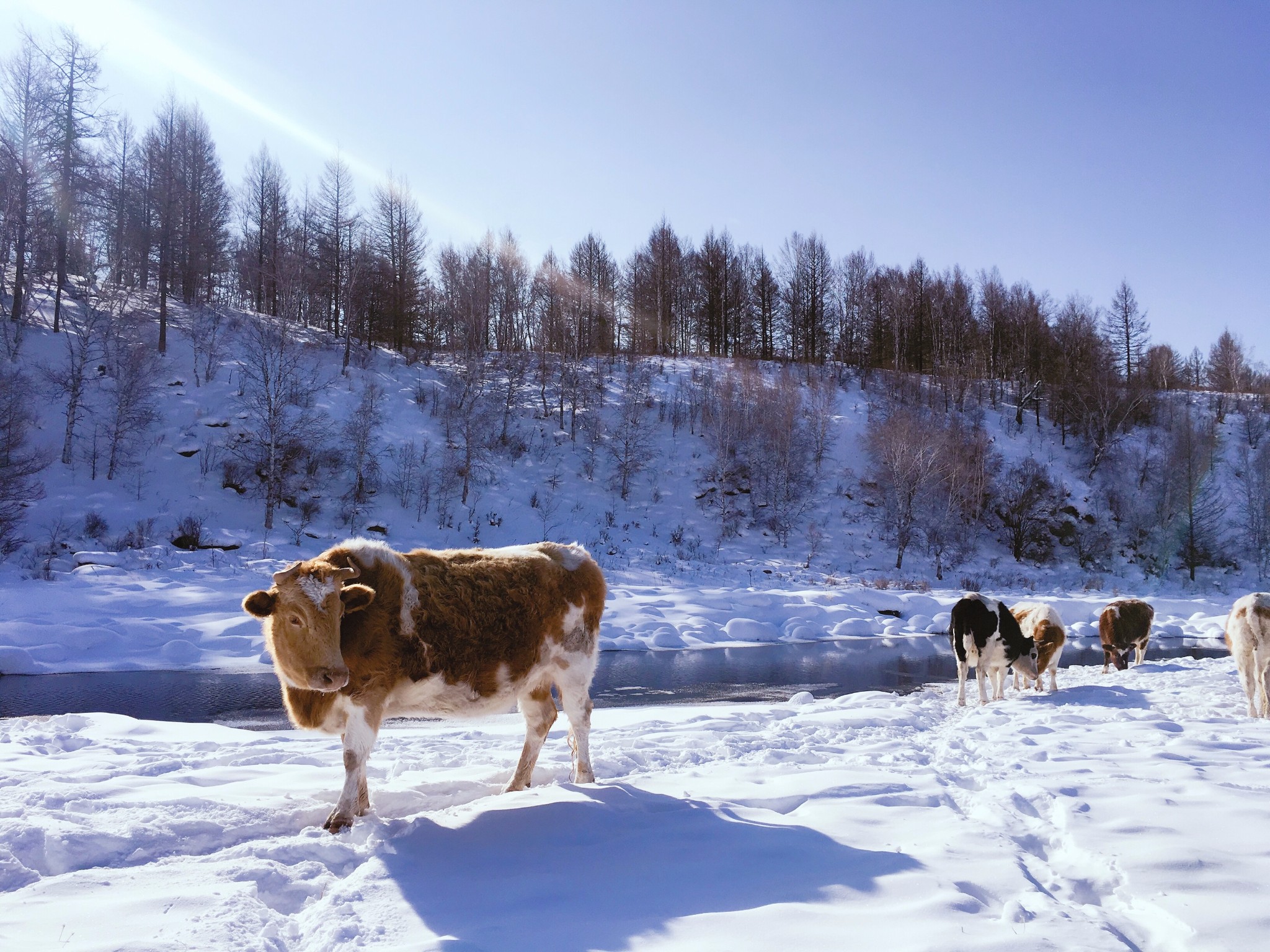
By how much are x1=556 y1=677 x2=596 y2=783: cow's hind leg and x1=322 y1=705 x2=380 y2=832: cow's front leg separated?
1.49 metres

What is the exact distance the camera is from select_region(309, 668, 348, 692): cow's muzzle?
13.5ft

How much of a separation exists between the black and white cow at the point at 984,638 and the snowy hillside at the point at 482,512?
7.91 meters

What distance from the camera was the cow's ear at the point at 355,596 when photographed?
4.32 metres

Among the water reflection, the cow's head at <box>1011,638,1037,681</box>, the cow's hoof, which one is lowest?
the water reflection

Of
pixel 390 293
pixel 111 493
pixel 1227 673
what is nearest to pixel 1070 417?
pixel 1227 673

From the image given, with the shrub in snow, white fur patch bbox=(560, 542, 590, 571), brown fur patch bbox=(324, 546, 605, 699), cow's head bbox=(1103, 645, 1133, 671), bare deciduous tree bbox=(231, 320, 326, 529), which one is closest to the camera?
brown fur patch bbox=(324, 546, 605, 699)

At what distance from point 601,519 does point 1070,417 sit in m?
35.2

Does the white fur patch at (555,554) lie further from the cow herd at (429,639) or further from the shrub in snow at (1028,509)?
the shrub in snow at (1028,509)

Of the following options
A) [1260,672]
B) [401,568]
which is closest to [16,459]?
[401,568]

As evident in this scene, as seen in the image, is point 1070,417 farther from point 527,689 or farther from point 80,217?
point 80,217

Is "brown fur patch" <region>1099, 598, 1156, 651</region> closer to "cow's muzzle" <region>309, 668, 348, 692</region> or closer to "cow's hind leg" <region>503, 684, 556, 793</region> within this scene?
"cow's hind leg" <region>503, 684, 556, 793</region>

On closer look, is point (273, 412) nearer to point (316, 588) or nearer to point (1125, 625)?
point (316, 588)

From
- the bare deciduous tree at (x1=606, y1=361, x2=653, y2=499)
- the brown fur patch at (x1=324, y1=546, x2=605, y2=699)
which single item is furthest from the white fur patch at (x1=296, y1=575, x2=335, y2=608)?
the bare deciduous tree at (x1=606, y1=361, x2=653, y2=499)

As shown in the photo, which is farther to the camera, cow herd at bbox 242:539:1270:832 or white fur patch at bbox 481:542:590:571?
white fur patch at bbox 481:542:590:571
